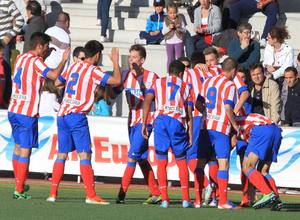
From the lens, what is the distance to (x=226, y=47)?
22.5 m

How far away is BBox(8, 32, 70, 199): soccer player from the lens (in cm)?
1712

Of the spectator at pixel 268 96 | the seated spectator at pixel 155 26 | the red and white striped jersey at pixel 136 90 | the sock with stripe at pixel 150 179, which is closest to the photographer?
the red and white striped jersey at pixel 136 90

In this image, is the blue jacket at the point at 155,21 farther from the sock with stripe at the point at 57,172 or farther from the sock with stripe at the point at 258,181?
the sock with stripe at the point at 258,181

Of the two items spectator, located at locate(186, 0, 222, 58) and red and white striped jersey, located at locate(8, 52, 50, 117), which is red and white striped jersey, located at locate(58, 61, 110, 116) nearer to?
red and white striped jersey, located at locate(8, 52, 50, 117)

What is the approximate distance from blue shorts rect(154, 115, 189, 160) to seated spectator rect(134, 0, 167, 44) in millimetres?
6693

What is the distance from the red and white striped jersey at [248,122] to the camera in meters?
17.0

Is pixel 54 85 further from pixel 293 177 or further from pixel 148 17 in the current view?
pixel 148 17

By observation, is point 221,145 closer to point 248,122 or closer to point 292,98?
point 248,122

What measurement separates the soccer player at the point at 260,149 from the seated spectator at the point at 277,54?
13.9 ft

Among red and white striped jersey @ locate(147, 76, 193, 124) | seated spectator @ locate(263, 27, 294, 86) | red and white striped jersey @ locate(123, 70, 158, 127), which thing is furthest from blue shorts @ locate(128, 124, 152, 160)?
seated spectator @ locate(263, 27, 294, 86)

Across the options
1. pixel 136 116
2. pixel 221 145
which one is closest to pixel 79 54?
pixel 136 116

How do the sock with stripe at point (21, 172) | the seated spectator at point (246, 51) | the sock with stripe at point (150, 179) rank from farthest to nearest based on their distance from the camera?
the seated spectator at point (246, 51)
the sock with stripe at point (150, 179)
the sock with stripe at point (21, 172)

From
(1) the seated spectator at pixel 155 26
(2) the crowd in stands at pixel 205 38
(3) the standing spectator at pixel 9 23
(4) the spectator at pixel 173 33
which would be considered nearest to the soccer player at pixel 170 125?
(2) the crowd in stands at pixel 205 38

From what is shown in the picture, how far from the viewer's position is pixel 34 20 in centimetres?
2314
